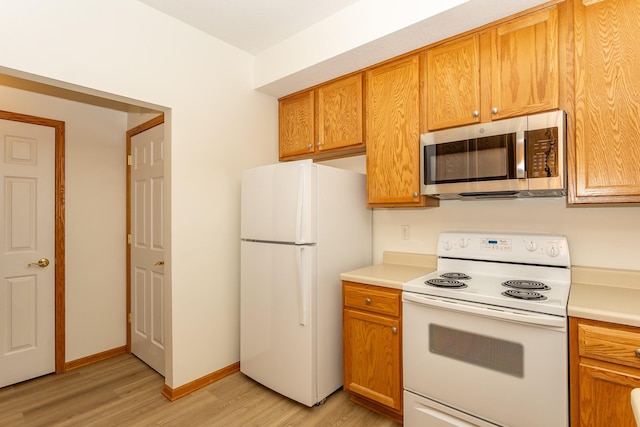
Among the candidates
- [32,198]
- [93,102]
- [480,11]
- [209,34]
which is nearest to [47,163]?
[32,198]

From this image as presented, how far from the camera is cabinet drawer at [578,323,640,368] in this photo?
4.29 feet

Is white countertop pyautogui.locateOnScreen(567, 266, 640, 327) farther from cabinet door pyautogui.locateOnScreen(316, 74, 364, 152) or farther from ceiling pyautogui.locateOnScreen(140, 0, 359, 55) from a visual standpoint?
ceiling pyautogui.locateOnScreen(140, 0, 359, 55)

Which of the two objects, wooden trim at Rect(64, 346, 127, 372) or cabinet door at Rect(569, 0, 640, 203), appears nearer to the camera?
cabinet door at Rect(569, 0, 640, 203)

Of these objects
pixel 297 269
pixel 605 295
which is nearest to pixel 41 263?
pixel 297 269

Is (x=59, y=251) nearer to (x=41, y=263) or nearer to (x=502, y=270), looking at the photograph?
(x=41, y=263)

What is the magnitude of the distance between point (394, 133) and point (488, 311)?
1262 millimetres

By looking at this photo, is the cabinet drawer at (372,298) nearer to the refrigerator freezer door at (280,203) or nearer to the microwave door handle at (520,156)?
the refrigerator freezer door at (280,203)

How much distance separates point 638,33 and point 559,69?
307 millimetres

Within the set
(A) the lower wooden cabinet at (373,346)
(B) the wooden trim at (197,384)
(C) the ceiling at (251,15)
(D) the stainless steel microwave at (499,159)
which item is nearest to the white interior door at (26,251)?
(B) the wooden trim at (197,384)

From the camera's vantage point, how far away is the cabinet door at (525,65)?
1733mm

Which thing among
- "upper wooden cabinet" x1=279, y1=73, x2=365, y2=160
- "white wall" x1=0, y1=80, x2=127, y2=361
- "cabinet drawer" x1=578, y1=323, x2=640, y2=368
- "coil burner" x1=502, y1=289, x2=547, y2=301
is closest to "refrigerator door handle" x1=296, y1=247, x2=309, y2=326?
"upper wooden cabinet" x1=279, y1=73, x2=365, y2=160

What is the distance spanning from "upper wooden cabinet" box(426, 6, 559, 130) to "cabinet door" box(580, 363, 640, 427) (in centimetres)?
126

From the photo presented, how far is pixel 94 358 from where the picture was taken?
289 cm

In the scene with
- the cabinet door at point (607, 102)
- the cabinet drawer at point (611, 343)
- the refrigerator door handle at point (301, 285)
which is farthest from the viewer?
the refrigerator door handle at point (301, 285)
